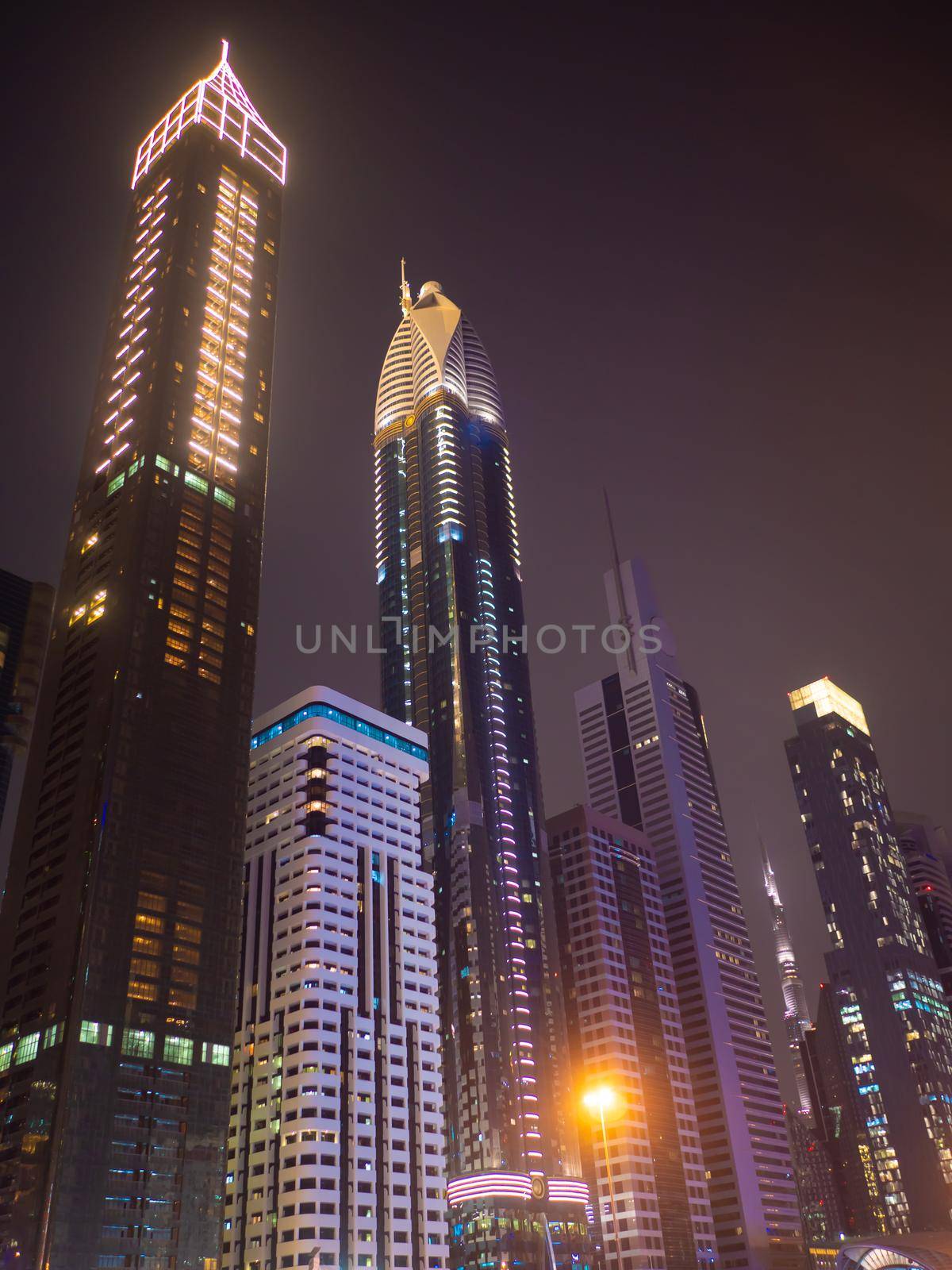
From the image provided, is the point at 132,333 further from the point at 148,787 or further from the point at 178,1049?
the point at 178,1049

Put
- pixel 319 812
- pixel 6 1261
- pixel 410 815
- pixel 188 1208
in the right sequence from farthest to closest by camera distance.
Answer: pixel 410 815
pixel 319 812
pixel 188 1208
pixel 6 1261

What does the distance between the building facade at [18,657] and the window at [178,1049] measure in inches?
2240

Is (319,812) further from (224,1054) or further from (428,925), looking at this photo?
(224,1054)

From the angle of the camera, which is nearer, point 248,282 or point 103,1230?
point 103,1230

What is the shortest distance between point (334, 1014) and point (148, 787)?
149 ft

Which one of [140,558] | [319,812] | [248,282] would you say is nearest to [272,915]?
[319,812]

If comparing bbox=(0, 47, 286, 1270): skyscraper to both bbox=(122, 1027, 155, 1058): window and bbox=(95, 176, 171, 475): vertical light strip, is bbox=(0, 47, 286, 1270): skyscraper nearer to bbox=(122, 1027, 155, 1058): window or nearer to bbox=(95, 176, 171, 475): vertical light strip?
bbox=(122, 1027, 155, 1058): window

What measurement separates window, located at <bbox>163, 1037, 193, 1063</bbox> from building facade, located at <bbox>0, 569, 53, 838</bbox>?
56.9m

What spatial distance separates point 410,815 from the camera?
194875mm

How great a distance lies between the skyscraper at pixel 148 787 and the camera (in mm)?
117812

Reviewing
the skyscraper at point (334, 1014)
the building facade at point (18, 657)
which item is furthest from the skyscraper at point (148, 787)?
the skyscraper at point (334, 1014)

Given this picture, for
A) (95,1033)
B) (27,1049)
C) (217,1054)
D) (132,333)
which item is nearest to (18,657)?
(132,333)

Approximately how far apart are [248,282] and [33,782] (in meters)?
95.9

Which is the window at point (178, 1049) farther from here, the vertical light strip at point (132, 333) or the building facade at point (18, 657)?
the vertical light strip at point (132, 333)
